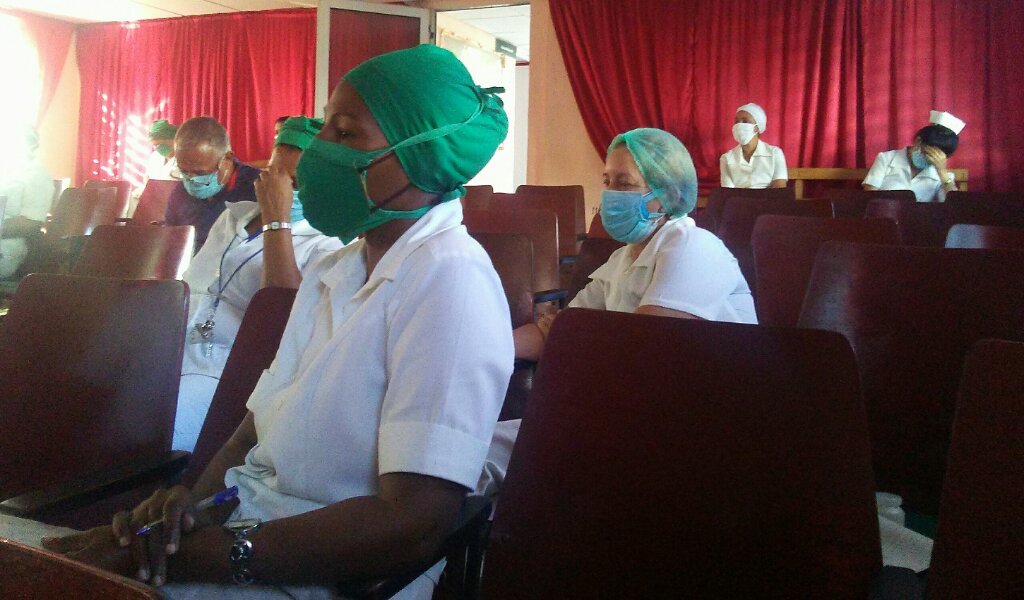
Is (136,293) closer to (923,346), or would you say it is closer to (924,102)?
(923,346)

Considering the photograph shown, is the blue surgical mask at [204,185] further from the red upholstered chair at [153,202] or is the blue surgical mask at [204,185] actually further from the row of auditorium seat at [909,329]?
the red upholstered chair at [153,202]

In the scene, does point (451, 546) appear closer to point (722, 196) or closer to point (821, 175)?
point (722, 196)

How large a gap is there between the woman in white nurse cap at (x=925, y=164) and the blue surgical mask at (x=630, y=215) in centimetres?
413

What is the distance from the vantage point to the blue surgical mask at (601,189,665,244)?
88.2 inches

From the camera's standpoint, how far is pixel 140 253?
2607 millimetres

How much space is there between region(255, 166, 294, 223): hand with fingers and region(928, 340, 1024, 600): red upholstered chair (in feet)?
5.39

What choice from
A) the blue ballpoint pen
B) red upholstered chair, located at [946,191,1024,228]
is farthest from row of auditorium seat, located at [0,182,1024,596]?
red upholstered chair, located at [946,191,1024,228]

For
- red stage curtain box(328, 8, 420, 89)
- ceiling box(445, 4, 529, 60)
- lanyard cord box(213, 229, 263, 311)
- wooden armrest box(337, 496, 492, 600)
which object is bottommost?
wooden armrest box(337, 496, 492, 600)

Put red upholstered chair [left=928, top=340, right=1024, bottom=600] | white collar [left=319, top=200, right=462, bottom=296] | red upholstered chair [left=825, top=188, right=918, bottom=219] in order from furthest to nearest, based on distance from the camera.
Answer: red upholstered chair [left=825, top=188, right=918, bottom=219]
white collar [left=319, top=200, right=462, bottom=296]
red upholstered chair [left=928, top=340, right=1024, bottom=600]

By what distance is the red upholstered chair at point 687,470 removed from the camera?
3.09 ft

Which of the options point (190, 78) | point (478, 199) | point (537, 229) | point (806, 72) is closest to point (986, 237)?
point (537, 229)

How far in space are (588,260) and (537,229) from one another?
505mm

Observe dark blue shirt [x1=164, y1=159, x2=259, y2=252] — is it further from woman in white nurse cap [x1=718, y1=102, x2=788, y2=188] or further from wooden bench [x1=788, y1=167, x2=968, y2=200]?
wooden bench [x1=788, y1=167, x2=968, y2=200]

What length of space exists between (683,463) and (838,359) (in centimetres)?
23
